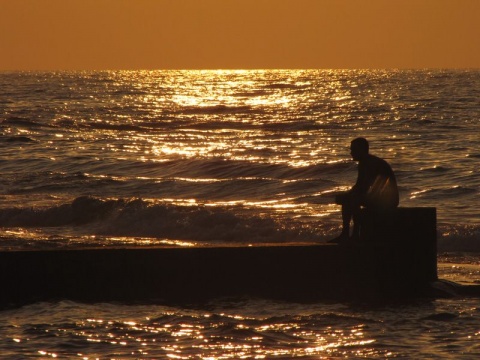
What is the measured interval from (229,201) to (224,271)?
1178 centimetres

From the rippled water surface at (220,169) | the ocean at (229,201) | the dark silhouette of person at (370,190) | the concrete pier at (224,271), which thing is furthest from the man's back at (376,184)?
the rippled water surface at (220,169)

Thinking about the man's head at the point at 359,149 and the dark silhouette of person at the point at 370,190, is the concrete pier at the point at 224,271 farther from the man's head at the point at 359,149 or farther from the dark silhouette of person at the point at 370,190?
the man's head at the point at 359,149

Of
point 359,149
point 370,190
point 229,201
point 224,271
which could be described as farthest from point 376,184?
point 229,201

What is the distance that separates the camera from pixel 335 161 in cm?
2862

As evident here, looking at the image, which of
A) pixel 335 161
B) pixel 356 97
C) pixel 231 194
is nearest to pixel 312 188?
pixel 231 194

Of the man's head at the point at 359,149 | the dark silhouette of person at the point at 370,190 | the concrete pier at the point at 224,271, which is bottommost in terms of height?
the concrete pier at the point at 224,271

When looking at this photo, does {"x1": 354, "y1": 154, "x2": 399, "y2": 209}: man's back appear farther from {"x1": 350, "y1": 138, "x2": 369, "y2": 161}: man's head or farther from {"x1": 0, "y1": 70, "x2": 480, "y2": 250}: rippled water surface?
{"x1": 0, "y1": 70, "x2": 480, "y2": 250}: rippled water surface

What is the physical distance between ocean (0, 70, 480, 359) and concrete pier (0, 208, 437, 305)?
1.22 ft

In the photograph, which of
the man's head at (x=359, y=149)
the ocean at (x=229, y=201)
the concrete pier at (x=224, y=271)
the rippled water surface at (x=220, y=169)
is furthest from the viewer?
the rippled water surface at (x=220, y=169)

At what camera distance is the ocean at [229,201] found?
356 inches

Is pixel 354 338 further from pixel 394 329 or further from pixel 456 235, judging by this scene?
pixel 456 235

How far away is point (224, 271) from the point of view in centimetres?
1085

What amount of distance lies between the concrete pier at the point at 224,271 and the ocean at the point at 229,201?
1.22ft

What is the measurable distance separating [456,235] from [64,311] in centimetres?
872
